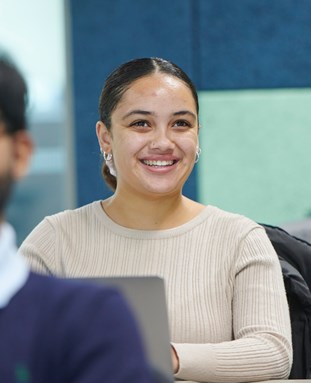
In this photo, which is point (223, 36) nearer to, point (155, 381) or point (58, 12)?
point (58, 12)

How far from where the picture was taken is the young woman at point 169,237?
1.55m

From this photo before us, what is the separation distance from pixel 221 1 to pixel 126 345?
10.4 feet

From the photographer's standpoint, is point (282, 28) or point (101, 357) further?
point (282, 28)

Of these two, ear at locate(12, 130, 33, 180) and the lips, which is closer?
ear at locate(12, 130, 33, 180)

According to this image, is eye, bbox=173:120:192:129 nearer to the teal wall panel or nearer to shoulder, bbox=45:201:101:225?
shoulder, bbox=45:201:101:225

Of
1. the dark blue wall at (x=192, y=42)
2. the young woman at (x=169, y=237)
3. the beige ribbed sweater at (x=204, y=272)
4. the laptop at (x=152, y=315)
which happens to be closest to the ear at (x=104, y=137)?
the young woman at (x=169, y=237)

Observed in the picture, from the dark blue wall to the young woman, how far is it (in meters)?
1.95

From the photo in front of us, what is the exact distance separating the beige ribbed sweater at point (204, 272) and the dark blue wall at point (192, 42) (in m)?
1.99

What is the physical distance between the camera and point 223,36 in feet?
12.1

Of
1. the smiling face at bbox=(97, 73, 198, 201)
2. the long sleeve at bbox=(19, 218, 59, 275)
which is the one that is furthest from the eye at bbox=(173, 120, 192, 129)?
the long sleeve at bbox=(19, 218, 59, 275)

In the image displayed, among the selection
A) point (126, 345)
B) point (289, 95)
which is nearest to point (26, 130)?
point (126, 345)

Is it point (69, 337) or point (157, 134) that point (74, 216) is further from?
point (69, 337)

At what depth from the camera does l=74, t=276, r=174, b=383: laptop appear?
0.90 meters

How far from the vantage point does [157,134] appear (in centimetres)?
165
